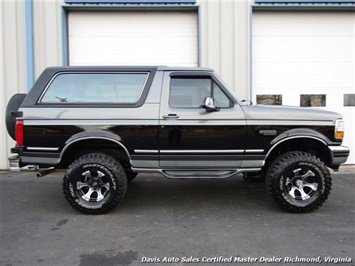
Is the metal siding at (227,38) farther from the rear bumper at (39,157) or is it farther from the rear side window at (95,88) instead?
the rear bumper at (39,157)

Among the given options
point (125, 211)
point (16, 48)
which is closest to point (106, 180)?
point (125, 211)

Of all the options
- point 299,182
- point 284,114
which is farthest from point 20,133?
point 299,182

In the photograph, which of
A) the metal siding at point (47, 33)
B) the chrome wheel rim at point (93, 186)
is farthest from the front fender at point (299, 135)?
the metal siding at point (47, 33)

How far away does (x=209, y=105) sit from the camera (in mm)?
3906

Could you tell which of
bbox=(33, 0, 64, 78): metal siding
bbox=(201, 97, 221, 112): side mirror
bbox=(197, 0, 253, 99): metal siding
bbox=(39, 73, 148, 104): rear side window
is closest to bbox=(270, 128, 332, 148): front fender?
bbox=(201, 97, 221, 112): side mirror

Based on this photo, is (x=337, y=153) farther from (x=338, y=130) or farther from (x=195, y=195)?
(x=195, y=195)

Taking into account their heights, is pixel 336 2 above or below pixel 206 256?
above

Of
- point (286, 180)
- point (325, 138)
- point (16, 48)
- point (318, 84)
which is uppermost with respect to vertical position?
point (16, 48)

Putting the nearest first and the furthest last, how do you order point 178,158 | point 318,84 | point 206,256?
point 206,256 < point 178,158 < point 318,84

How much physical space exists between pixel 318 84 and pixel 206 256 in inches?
244

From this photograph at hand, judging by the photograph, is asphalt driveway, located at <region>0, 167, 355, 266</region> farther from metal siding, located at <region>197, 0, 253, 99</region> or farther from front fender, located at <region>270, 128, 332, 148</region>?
metal siding, located at <region>197, 0, 253, 99</region>

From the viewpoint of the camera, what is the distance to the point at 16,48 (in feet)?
23.1

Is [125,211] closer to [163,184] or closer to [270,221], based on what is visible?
[163,184]

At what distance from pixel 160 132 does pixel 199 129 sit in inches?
21.6
